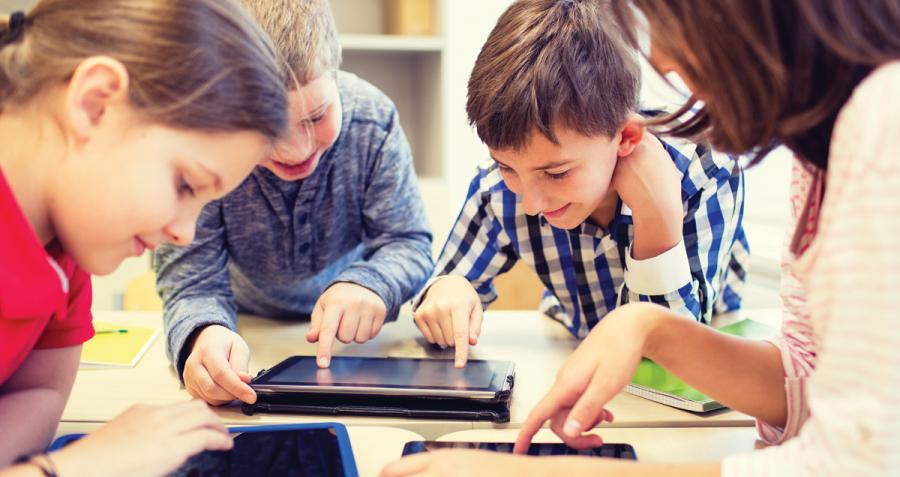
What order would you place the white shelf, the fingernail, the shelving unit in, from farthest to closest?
the shelving unit → the white shelf → the fingernail

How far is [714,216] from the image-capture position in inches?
45.3

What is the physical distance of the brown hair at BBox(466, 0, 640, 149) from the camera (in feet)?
3.21

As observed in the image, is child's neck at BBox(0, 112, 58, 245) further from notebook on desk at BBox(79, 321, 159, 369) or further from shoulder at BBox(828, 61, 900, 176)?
shoulder at BBox(828, 61, 900, 176)

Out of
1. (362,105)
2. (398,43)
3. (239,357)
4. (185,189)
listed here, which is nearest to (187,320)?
(239,357)

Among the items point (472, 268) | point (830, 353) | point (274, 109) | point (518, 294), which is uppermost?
point (274, 109)

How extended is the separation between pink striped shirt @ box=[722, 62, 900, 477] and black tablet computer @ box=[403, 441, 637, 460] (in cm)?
17

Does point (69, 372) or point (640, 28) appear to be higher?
point (640, 28)

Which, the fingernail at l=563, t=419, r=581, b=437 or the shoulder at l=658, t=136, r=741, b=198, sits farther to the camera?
the shoulder at l=658, t=136, r=741, b=198

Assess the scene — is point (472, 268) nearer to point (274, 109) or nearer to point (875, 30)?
point (274, 109)

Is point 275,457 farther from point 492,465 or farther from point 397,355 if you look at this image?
point 397,355

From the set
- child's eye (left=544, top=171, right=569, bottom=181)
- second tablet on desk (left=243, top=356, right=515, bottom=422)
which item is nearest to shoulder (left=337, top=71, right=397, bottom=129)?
child's eye (left=544, top=171, right=569, bottom=181)

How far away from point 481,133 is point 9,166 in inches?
21.8

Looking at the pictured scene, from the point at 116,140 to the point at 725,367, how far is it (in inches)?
21.9

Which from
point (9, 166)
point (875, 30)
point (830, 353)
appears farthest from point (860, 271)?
point (9, 166)
